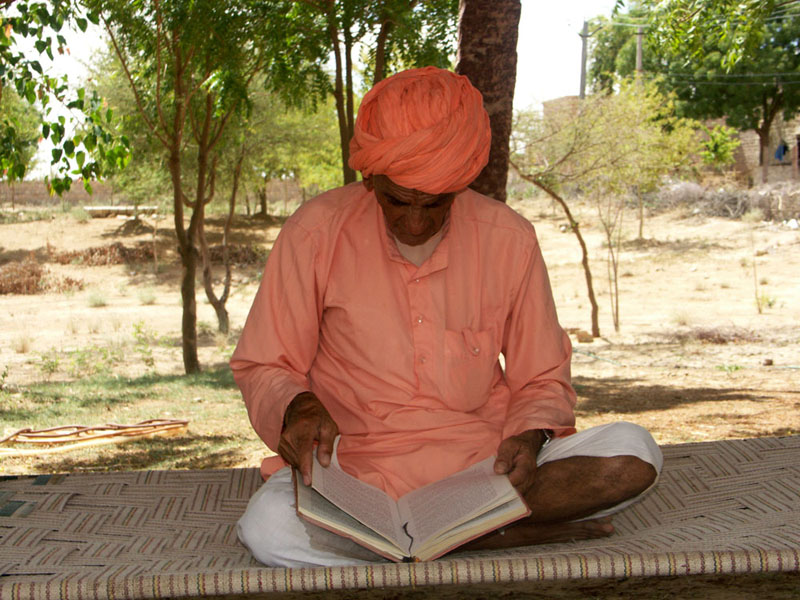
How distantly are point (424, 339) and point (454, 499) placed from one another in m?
0.47

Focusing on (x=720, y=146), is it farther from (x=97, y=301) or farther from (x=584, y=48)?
(x=97, y=301)

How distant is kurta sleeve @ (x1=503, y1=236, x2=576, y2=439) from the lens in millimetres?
2305

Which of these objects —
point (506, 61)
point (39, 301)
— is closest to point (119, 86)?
point (39, 301)

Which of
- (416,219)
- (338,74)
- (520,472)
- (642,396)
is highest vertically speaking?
(338,74)

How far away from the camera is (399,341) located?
2254 millimetres

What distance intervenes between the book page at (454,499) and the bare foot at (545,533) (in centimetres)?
18

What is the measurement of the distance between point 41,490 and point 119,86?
13805 millimetres

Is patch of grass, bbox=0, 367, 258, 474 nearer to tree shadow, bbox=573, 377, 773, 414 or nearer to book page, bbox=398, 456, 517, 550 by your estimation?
tree shadow, bbox=573, 377, 773, 414

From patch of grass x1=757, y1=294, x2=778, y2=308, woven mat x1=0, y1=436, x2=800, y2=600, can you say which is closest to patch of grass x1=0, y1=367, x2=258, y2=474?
woven mat x1=0, y1=436, x2=800, y2=600

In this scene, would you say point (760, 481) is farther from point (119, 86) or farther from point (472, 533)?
point (119, 86)

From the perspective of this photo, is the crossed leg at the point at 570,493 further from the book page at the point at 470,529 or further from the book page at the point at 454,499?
the book page at the point at 470,529

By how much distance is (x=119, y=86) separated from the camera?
1513 cm

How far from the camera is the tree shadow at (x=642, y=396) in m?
7.12

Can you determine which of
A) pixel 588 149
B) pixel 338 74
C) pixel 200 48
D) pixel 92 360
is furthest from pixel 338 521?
pixel 588 149
